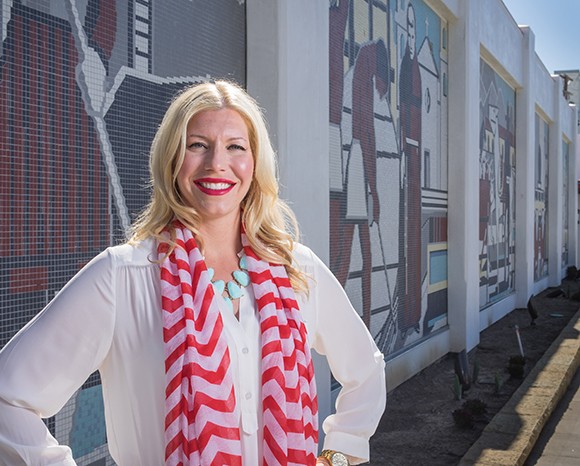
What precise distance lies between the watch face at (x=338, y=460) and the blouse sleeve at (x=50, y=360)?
2.66 ft

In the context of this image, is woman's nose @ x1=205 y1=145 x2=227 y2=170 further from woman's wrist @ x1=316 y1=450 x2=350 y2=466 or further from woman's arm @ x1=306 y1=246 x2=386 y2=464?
woman's wrist @ x1=316 y1=450 x2=350 y2=466

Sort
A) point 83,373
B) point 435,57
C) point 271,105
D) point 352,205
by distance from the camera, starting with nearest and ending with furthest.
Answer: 1. point 83,373
2. point 271,105
3. point 352,205
4. point 435,57

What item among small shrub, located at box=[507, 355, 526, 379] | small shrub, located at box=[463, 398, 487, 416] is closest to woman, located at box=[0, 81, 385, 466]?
small shrub, located at box=[463, 398, 487, 416]

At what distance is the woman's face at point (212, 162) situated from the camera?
1.92 meters

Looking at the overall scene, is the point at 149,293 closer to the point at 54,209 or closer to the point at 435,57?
the point at 54,209

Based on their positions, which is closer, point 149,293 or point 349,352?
point 149,293

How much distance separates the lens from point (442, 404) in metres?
6.98

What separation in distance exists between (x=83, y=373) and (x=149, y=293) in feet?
0.77

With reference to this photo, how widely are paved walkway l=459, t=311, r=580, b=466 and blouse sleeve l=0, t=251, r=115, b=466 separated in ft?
12.3

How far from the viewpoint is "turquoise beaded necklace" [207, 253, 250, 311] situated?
1.94m

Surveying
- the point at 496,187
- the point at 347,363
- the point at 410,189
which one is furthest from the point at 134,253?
the point at 496,187

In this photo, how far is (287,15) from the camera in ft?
15.4

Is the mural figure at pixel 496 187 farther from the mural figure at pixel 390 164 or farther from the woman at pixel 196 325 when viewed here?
the woman at pixel 196 325

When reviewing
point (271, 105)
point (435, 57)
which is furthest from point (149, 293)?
point (435, 57)
